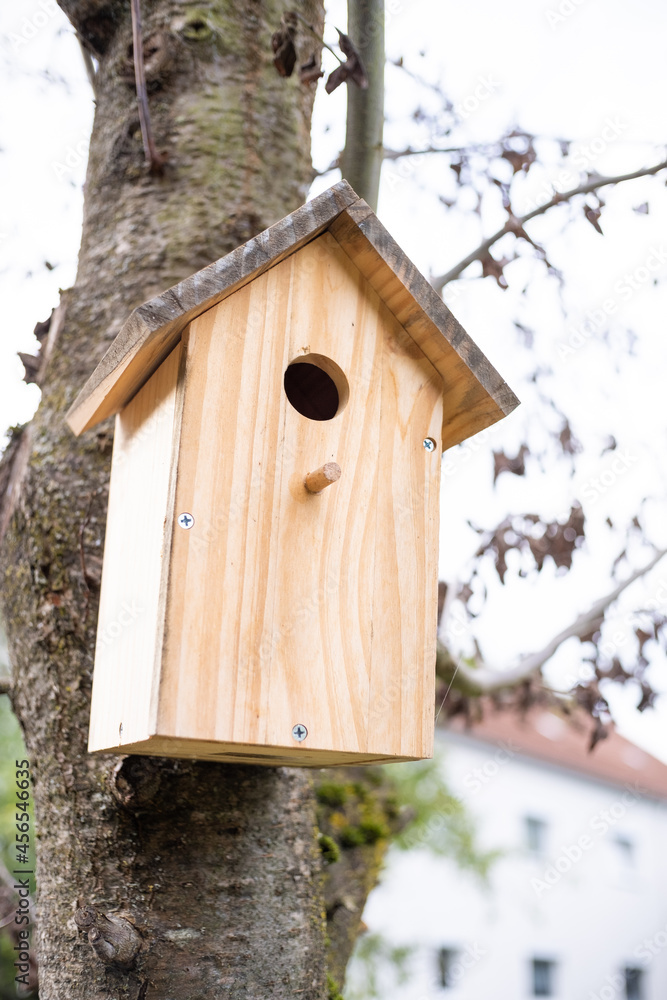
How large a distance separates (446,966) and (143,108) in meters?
15.0

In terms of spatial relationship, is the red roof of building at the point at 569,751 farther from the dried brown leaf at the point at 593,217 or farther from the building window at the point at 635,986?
the dried brown leaf at the point at 593,217

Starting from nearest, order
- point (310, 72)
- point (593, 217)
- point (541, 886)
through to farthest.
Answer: point (310, 72), point (593, 217), point (541, 886)

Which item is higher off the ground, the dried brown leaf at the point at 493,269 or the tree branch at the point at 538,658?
the dried brown leaf at the point at 493,269

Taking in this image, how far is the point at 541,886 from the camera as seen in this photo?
49.0 ft

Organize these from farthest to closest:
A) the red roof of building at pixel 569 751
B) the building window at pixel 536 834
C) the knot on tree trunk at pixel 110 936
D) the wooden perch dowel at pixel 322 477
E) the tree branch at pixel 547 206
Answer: the building window at pixel 536 834, the red roof of building at pixel 569 751, the tree branch at pixel 547 206, the knot on tree trunk at pixel 110 936, the wooden perch dowel at pixel 322 477

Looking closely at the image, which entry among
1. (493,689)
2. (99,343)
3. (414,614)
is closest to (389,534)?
(414,614)

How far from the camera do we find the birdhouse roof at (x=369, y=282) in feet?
4.91

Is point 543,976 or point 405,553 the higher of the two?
point 405,553

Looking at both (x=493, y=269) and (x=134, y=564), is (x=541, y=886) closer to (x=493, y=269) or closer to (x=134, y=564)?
(x=493, y=269)

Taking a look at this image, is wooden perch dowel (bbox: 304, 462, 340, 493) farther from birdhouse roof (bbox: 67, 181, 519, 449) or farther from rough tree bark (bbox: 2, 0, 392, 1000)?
rough tree bark (bbox: 2, 0, 392, 1000)

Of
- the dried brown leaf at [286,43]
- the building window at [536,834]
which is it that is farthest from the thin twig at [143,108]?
the building window at [536,834]

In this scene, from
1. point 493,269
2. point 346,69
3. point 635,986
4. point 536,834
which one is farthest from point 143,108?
point 635,986

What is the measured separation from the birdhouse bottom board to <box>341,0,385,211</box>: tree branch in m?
0.54

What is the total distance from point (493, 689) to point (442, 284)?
165 centimetres
